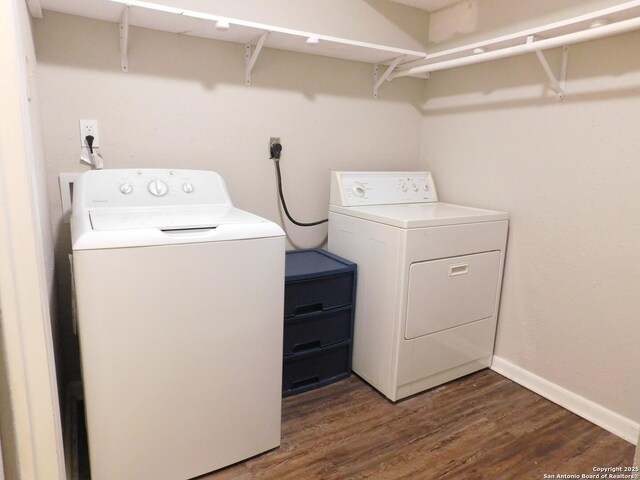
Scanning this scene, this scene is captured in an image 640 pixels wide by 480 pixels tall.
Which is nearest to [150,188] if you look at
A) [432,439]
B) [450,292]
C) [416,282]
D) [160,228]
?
[160,228]

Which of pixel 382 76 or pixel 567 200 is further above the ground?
pixel 382 76

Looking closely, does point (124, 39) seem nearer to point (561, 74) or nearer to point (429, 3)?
point (429, 3)

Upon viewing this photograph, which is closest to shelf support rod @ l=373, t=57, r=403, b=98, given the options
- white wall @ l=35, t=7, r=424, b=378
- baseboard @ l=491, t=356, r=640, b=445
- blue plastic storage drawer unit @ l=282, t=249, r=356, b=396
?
white wall @ l=35, t=7, r=424, b=378

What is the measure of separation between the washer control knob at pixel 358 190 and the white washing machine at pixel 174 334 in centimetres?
78

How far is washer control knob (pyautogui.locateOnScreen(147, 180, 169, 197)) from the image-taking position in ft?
5.46

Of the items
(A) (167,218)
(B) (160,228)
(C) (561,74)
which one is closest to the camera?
(B) (160,228)

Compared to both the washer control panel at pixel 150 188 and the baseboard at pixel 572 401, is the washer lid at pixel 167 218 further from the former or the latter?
the baseboard at pixel 572 401

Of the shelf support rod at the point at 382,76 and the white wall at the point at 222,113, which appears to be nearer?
the white wall at the point at 222,113

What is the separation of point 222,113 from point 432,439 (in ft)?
5.56

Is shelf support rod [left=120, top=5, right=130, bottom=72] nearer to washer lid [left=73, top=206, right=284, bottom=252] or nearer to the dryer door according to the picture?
washer lid [left=73, top=206, right=284, bottom=252]

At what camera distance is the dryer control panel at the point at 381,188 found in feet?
7.18

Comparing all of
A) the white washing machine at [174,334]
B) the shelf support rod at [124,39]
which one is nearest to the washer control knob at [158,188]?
the white washing machine at [174,334]

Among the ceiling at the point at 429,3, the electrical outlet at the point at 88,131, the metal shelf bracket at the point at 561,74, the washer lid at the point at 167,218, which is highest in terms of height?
the ceiling at the point at 429,3

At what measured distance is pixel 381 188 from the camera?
2.30m
